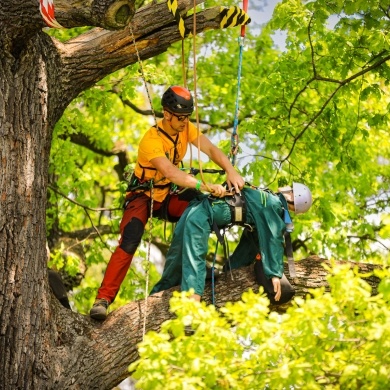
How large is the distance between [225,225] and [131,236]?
29.8 inches

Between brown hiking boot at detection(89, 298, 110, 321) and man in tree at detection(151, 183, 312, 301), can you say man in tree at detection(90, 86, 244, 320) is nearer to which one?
brown hiking boot at detection(89, 298, 110, 321)

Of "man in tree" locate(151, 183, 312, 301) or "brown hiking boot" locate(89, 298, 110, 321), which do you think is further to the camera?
"brown hiking boot" locate(89, 298, 110, 321)

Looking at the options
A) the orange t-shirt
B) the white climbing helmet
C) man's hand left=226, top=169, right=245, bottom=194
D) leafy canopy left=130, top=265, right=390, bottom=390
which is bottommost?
leafy canopy left=130, top=265, right=390, bottom=390

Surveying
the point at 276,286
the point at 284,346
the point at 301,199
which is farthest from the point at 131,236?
the point at 284,346

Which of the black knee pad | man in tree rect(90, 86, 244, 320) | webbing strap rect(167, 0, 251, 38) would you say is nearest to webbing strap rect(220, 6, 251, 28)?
webbing strap rect(167, 0, 251, 38)

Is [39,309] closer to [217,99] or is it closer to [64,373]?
[64,373]

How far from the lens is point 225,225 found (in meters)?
7.35

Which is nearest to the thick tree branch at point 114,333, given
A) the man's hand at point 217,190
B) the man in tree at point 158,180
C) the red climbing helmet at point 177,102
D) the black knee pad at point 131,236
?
the man in tree at point 158,180

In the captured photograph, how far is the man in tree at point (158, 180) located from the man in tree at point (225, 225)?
0.16m

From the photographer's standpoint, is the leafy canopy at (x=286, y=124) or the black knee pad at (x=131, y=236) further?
the leafy canopy at (x=286, y=124)

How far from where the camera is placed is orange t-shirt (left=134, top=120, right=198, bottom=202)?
7.45 m

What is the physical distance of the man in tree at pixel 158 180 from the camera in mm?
7328

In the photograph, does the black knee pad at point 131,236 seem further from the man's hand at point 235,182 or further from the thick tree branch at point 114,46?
the thick tree branch at point 114,46

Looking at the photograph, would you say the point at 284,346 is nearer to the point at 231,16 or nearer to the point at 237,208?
the point at 237,208
